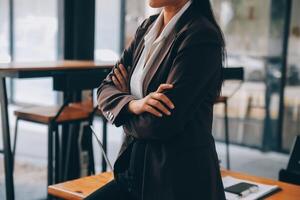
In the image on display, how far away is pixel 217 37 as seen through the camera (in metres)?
1.28

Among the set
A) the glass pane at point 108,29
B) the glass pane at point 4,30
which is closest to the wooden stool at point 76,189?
the glass pane at point 108,29

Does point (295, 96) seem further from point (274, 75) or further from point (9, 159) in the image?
point (9, 159)

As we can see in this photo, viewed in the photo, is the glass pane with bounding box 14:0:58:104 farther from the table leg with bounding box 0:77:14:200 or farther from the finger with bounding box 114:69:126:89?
the finger with bounding box 114:69:126:89

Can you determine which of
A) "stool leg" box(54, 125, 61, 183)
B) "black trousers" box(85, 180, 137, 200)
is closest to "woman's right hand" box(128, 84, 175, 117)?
"black trousers" box(85, 180, 137, 200)

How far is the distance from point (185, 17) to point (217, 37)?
0.37ft

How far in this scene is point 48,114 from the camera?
2850 millimetres

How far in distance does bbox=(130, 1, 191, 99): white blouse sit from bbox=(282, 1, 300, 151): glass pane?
365 centimetres

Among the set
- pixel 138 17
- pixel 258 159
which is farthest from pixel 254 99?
pixel 138 17

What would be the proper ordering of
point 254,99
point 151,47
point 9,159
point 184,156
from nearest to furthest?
point 184,156 → point 151,47 → point 9,159 → point 254,99

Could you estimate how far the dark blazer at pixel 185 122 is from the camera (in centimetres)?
126

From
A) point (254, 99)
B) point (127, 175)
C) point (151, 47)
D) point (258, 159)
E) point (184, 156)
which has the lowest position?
point (258, 159)

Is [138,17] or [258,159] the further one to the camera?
[138,17]

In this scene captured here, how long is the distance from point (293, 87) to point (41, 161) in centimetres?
260

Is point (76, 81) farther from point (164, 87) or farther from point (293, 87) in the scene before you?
point (293, 87)
